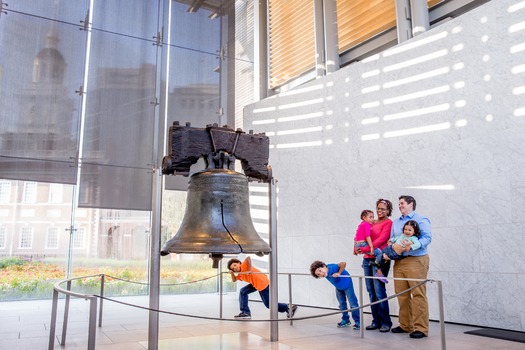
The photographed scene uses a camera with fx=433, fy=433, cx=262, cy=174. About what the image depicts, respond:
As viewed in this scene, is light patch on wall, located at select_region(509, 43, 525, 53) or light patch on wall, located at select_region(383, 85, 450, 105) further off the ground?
light patch on wall, located at select_region(509, 43, 525, 53)

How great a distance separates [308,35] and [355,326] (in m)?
5.52

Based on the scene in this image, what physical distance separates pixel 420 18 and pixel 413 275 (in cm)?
380

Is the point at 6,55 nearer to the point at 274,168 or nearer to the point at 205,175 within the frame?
the point at 274,168

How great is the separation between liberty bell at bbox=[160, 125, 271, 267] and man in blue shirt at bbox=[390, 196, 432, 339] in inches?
75.3

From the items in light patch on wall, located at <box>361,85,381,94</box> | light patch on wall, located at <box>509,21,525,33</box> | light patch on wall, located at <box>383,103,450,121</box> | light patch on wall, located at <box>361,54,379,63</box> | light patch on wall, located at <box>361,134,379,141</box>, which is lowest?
light patch on wall, located at <box>361,134,379,141</box>

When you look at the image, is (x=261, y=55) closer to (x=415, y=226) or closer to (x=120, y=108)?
(x=120, y=108)

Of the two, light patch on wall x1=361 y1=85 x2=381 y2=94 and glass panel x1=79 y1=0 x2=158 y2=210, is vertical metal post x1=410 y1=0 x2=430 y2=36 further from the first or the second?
glass panel x1=79 y1=0 x2=158 y2=210

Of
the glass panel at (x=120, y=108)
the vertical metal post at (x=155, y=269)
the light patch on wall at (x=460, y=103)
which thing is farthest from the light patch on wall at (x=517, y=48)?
the glass panel at (x=120, y=108)

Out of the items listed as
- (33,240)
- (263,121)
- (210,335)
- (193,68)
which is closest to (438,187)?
(210,335)

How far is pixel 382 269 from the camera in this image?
4992mm

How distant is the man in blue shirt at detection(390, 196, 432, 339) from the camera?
4.43 metres

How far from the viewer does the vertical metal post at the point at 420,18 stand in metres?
6.22

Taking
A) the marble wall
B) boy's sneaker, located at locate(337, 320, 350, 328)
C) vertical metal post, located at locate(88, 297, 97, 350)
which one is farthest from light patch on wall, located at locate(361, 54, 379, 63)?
vertical metal post, located at locate(88, 297, 97, 350)

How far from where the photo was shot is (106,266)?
27.2 ft
